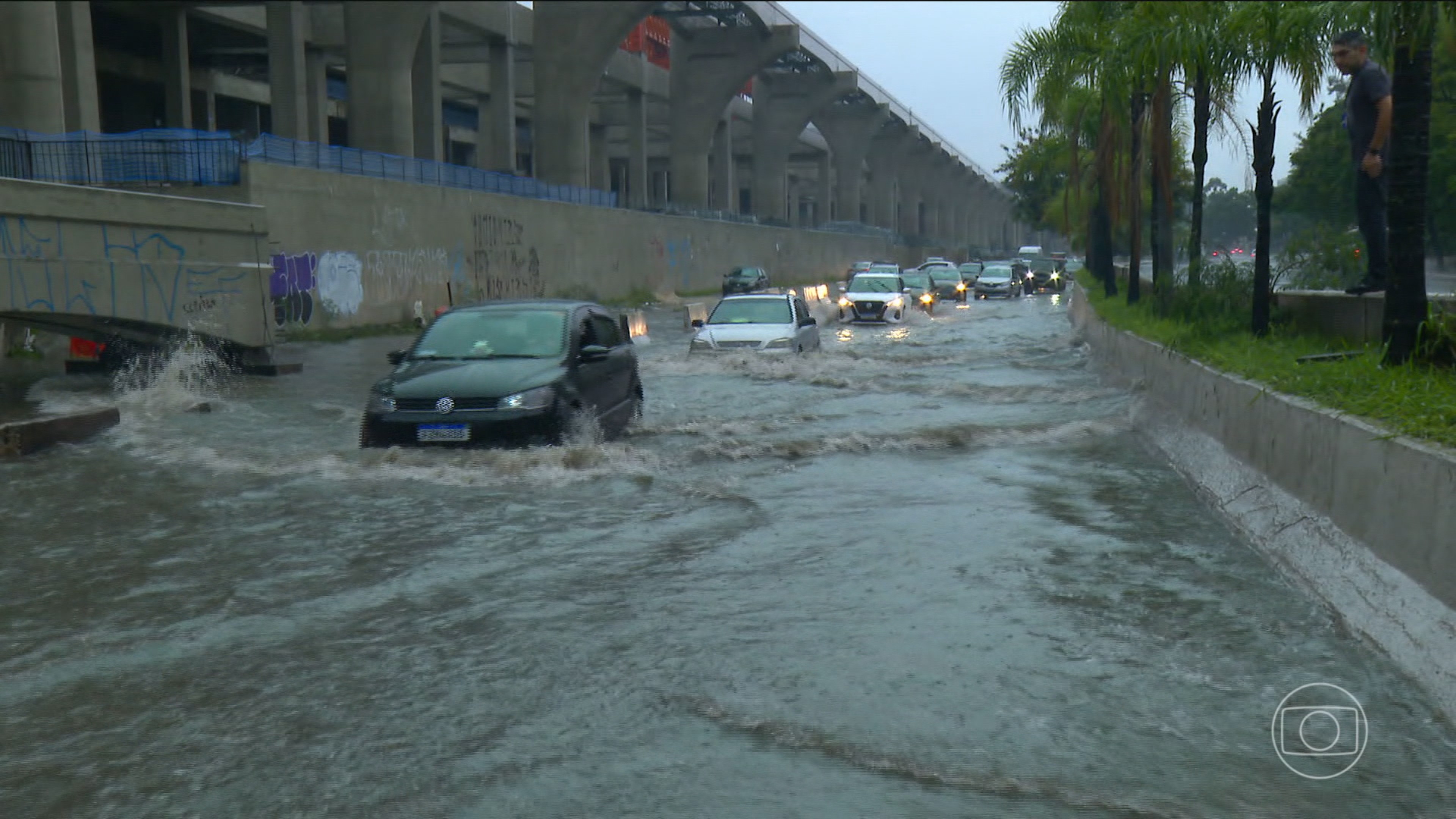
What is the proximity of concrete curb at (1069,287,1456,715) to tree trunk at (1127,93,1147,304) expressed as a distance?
60.0ft

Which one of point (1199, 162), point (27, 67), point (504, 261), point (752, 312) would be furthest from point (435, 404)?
point (504, 261)

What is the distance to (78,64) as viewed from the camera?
126 ft

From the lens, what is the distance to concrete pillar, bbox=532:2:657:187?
52.3 meters

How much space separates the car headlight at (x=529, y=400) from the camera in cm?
1239

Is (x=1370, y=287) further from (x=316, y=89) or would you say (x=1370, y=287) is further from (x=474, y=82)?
(x=474, y=82)

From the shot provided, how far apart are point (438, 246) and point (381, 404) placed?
2601 cm

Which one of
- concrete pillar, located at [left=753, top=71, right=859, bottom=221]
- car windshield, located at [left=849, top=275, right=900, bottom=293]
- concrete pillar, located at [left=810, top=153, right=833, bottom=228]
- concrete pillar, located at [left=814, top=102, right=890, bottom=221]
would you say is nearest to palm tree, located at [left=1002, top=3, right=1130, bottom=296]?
car windshield, located at [left=849, top=275, right=900, bottom=293]

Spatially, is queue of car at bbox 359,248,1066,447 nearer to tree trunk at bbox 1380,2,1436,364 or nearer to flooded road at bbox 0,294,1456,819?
flooded road at bbox 0,294,1456,819

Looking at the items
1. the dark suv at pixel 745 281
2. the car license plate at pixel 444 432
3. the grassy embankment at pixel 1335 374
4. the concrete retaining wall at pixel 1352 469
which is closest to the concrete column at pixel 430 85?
the dark suv at pixel 745 281

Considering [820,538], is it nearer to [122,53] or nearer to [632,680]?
[632,680]

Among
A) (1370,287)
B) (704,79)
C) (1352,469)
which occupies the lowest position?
(1352,469)

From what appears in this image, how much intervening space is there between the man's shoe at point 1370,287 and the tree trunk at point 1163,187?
769 cm

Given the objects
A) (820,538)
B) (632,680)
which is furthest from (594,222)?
(632,680)

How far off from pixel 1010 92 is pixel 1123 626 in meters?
23.3
